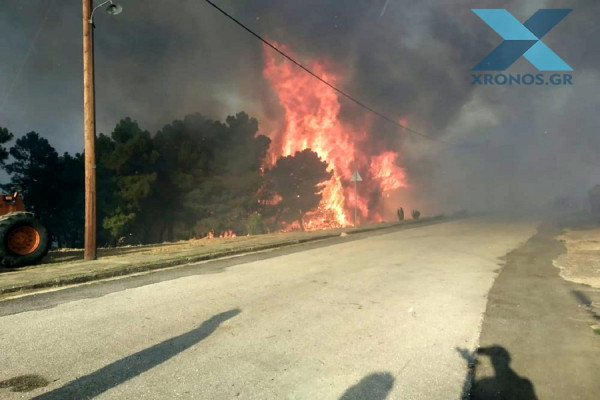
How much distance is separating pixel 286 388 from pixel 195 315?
7.42 ft

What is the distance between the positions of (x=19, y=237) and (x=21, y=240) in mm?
82

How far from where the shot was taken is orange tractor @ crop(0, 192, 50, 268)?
8086mm

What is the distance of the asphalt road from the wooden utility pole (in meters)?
3.59

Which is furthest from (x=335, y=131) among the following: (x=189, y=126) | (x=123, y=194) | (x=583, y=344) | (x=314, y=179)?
(x=583, y=344)

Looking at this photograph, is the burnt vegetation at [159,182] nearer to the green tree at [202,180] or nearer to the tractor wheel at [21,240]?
the green tree at [202,180]

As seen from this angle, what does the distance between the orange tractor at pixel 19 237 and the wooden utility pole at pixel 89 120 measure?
1093 mm

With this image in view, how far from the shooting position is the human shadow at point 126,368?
2920 mm

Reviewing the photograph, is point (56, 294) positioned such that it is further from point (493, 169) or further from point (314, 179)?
point (493, 169)

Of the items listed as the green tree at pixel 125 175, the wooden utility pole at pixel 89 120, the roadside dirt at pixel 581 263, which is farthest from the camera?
the green tree at pixel 125 175

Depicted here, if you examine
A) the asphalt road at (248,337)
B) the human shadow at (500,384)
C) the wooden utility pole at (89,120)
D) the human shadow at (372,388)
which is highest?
the wooden utility pole at (89,120)

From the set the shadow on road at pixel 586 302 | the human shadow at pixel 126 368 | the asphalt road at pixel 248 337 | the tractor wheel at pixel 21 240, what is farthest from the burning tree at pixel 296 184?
the human shadow at pixel 126 368

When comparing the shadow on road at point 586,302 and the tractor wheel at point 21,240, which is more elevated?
the tractor wheel at point 21,240

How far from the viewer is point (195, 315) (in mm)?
4910

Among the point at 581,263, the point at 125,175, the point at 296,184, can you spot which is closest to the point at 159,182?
the point at 125,175
